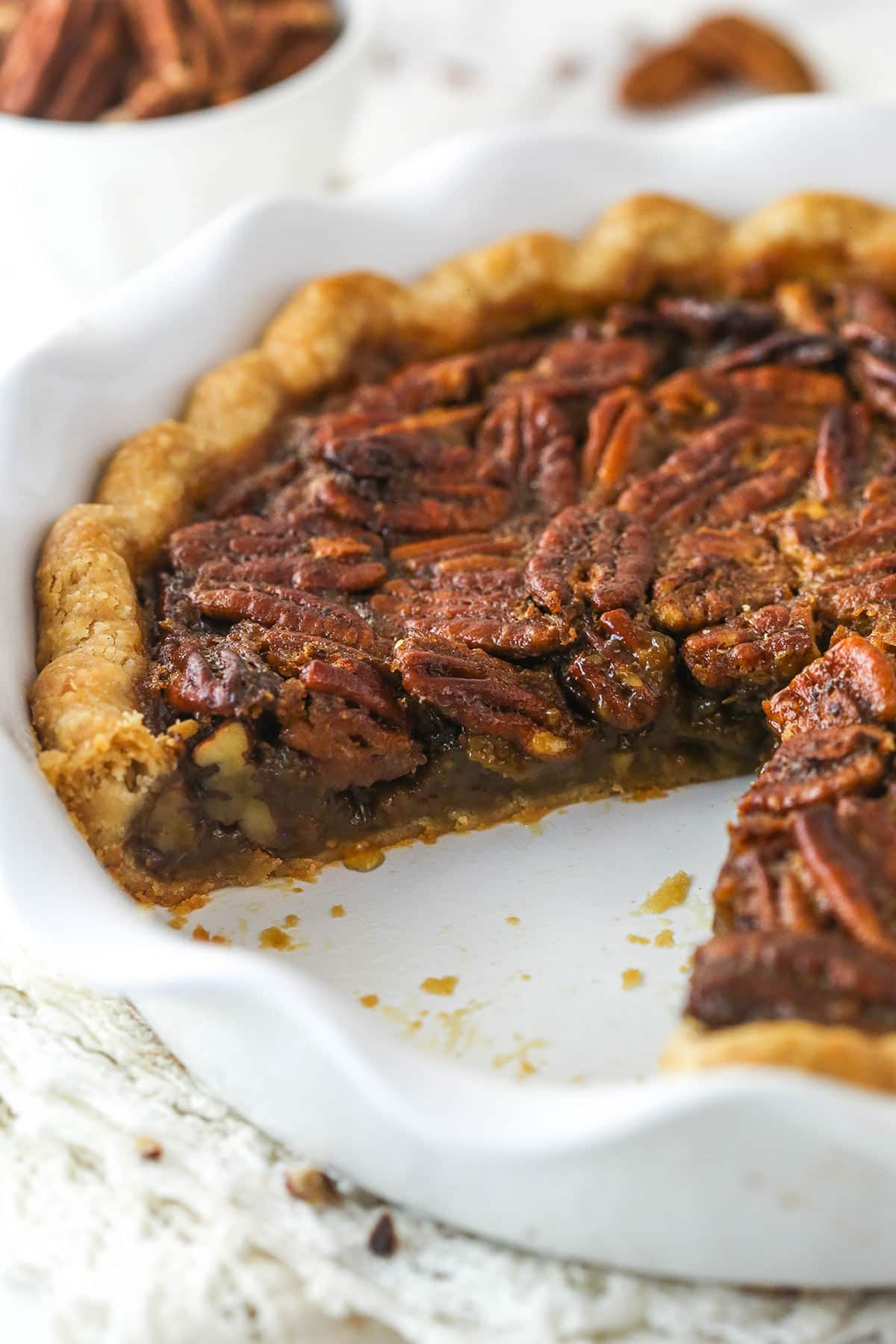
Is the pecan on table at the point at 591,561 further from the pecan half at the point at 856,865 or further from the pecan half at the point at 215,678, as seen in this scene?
the pecan half at the point at 856,865

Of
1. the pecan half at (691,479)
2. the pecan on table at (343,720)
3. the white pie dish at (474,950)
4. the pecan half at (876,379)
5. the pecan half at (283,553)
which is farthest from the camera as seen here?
the pecan half at (876,379)

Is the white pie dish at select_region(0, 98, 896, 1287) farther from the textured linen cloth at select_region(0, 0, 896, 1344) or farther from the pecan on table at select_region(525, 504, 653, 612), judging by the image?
the pecan on table at select_region(525, 504, 653, 612)

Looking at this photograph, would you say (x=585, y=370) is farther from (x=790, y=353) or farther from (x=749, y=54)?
(x=749, y=54)

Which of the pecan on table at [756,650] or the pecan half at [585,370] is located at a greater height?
the pecan half at [585,370]

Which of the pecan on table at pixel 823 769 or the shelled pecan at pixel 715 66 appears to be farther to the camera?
the shelled pecan at pixel 715 66

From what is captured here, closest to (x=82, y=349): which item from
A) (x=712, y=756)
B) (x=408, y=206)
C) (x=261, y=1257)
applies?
(x=408, y=206)

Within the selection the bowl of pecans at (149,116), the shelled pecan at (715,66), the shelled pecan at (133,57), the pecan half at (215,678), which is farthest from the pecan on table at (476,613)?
the shelled pecan at (715,66)

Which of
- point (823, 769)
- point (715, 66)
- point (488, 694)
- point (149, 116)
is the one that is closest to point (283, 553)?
point (488, 694)
